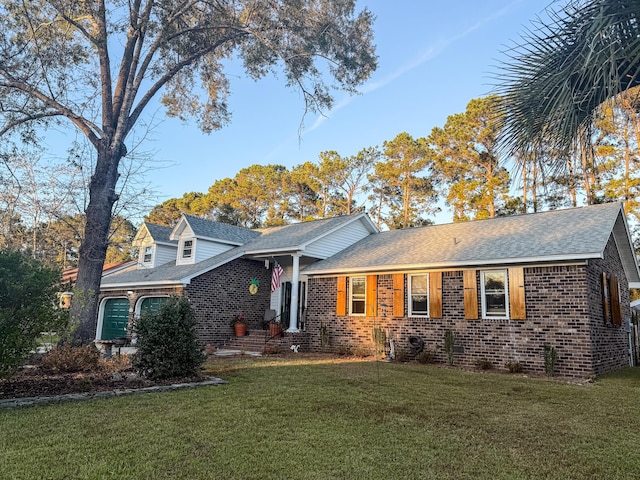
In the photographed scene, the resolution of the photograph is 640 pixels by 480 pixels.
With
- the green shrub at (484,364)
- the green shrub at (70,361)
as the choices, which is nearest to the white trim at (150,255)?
the green shrub at (70,361)

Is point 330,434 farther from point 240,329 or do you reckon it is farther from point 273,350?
point 240,329

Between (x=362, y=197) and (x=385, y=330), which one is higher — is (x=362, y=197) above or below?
above

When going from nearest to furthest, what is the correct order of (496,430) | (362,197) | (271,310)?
(496,430) → (271,310) → (362,197)

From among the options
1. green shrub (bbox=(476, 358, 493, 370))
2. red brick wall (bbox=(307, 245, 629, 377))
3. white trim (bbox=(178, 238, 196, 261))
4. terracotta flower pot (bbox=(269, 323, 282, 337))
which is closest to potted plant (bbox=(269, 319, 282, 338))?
terracotta flower pot (bbox=(269, 323, 282, 337))

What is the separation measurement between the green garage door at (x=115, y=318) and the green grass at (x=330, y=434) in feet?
43.5

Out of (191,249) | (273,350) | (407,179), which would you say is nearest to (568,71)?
(273,350)

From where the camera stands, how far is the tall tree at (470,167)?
80.6ft

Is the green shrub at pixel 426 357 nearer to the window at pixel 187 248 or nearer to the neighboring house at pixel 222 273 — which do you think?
the neighboring house at pixel 222 273

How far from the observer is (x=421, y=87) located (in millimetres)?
11195

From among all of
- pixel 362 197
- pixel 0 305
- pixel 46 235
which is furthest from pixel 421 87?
pixel 362 197

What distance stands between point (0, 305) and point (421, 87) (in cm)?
1037

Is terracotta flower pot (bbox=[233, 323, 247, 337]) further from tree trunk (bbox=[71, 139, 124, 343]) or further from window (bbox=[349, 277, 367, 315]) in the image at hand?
tree trunk (bbox=[71, 139, 124, 343])

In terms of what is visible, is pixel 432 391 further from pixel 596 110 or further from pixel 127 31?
pixel 127 31

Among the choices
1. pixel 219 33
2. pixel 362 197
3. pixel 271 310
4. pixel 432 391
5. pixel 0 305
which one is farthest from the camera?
pixel 362 197
